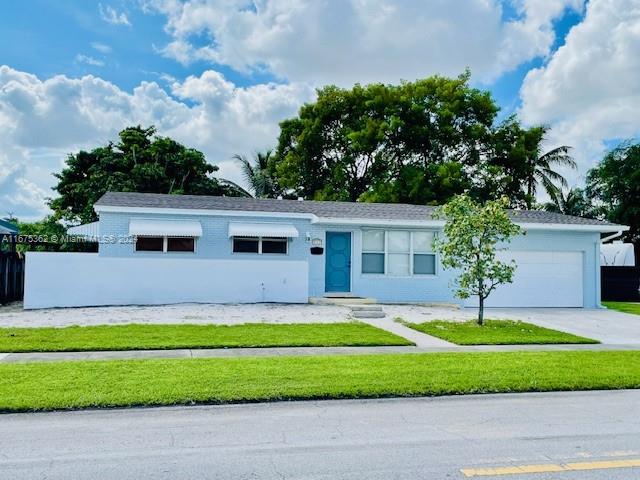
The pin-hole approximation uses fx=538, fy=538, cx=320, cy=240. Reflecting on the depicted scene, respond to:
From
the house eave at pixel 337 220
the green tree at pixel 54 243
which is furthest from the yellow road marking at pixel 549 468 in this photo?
the green tree at pixel 54 243

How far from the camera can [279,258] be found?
57.6ft

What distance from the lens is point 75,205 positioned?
3031 centimetres

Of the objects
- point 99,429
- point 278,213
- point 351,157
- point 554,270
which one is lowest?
point 99,429

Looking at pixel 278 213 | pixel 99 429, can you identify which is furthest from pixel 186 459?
pixel 278 213

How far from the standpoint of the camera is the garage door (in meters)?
18.7

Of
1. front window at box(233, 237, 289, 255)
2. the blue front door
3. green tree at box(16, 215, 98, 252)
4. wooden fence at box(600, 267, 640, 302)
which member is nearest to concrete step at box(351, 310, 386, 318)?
the blue front door

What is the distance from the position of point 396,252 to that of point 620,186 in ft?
74.1

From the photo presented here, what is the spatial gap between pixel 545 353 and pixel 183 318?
8431 mm

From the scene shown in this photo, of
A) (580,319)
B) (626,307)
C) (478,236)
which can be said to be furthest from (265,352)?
(626,307)

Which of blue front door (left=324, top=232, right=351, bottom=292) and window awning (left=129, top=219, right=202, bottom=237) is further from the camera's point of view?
blue front door (left=324, top=232, right=351, bottom=292)

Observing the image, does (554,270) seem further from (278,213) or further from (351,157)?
(351,157)

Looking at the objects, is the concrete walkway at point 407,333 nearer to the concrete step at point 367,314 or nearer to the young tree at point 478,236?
the concrete step at point 367,314

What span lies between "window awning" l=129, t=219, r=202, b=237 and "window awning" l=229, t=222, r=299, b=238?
1.10m

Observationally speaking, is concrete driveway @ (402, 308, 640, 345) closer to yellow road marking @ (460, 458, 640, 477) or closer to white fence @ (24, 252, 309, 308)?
white fence @ (24, 252, 309, 308)
